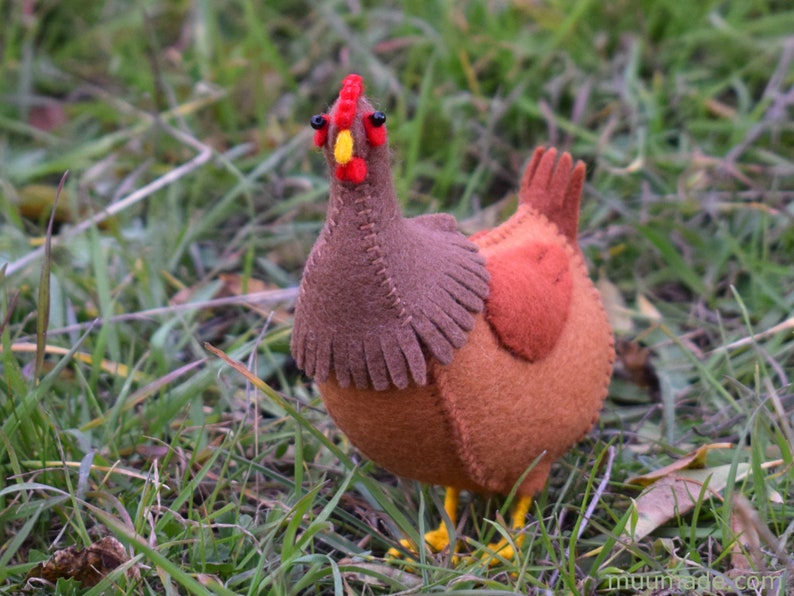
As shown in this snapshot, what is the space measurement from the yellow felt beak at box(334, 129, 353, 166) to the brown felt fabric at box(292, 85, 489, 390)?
0.05 feet

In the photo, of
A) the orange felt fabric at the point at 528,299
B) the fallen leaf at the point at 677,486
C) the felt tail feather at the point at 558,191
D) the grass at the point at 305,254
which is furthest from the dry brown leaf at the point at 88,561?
the felt tail feather at the point at 558,191

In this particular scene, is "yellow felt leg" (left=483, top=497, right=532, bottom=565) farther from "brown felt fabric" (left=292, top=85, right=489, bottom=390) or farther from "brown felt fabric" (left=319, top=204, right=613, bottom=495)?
"brown felt fabric" (left=292, top=85, right=489, bottom=390)

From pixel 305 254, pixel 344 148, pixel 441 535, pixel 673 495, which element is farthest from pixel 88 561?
pixel 305 254

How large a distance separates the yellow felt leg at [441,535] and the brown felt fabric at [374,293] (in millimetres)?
340

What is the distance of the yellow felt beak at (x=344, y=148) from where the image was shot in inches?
43.5

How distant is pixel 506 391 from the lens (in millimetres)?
1284

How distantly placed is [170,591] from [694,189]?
1.62 metres

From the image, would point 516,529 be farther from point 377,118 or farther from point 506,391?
point 377,118

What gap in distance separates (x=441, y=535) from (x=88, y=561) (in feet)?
1.80

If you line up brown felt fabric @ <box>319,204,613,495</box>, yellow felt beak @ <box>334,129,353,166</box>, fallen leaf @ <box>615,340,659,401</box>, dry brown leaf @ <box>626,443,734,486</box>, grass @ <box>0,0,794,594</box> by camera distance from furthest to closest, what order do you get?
fallen leaf @ <box>615,340,659,401</box> < dry brown leaf @ <box>626,443,734,486</box> < grass @ <box>0,0,794,594</box> < brown felt fabric @ <box>319,204,613,495</box> < yellow felt beak @ <box>334,129,353,166</box>

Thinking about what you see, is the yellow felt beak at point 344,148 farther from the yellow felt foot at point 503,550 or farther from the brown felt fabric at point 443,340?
the yellow felt foot at point 503,550

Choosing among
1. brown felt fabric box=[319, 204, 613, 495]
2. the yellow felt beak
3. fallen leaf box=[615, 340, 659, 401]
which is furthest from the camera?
fallen leaf box=[615, 340, 659, 401]

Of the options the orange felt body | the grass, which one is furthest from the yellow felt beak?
the grass

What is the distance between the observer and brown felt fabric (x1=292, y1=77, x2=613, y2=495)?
1.17 metres
